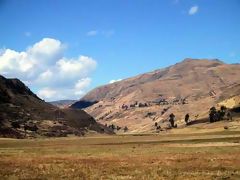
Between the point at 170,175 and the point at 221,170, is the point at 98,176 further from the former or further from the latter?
the point at 221,170

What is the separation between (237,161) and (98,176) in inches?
661

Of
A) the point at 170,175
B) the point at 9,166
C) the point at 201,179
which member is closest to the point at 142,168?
the point at 170,175

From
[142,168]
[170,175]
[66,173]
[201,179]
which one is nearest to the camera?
[201,179]

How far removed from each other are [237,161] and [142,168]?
35.2 feet

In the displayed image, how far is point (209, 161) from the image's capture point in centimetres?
4597

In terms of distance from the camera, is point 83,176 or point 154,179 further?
point 83,176

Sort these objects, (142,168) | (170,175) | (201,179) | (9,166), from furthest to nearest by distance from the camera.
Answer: (9,166) → (142,168) → (170,175) → (201,179)

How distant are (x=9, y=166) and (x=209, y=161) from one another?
2066 cm

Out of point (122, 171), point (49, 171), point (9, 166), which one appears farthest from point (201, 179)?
point (9, 166)

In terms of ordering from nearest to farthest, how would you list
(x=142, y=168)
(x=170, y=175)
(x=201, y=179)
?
(x=201, y=179) → (x=170, y=175) → (x=142, y=168)

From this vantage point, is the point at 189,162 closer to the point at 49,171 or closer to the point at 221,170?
the point at 221,170

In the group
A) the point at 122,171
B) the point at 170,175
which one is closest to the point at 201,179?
the point at 170,175

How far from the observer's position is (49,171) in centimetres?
3969

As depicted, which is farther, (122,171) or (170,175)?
(122,171)
